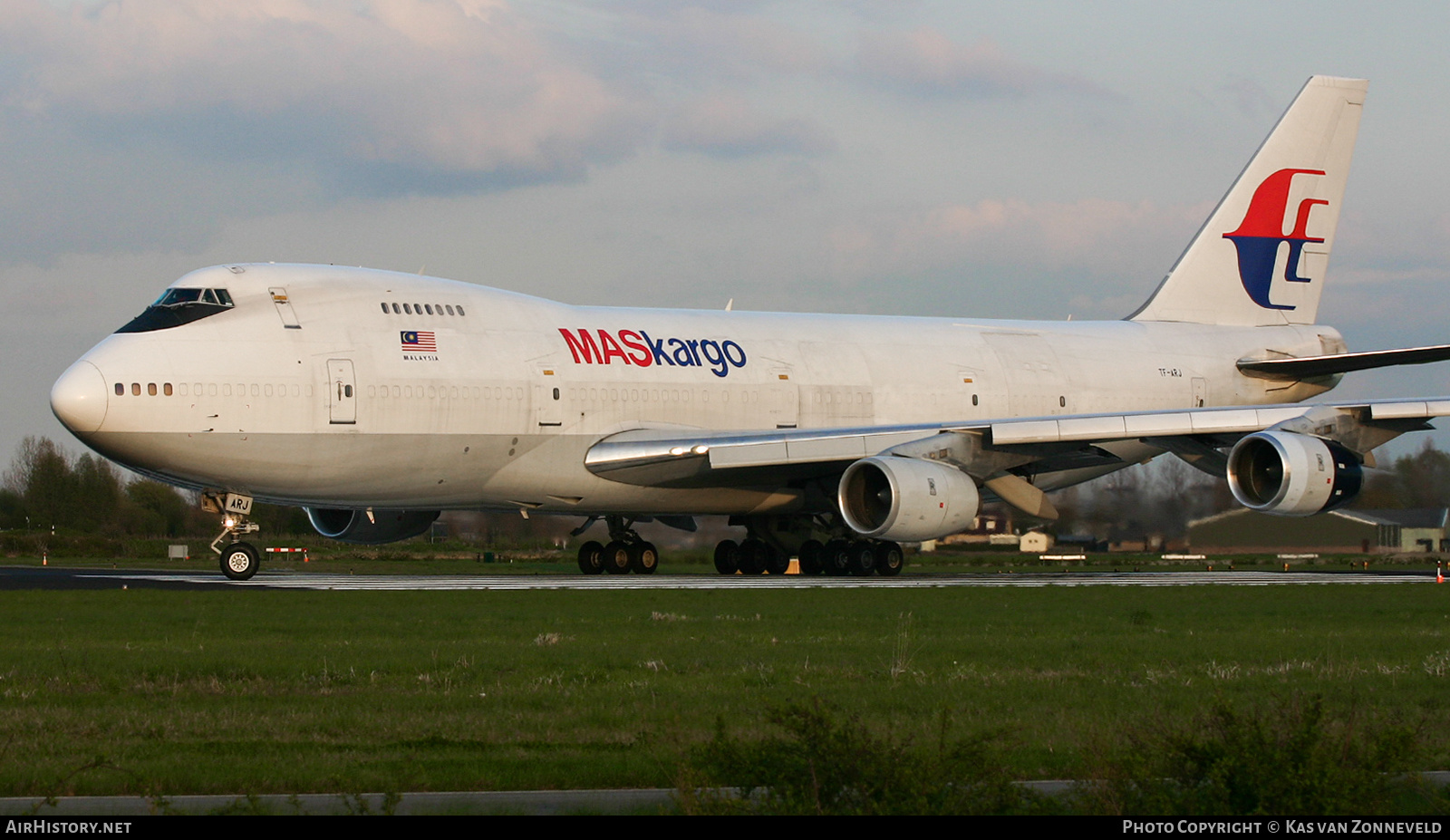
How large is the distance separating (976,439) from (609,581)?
6.81 meters

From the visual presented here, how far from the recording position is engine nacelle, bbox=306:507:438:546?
1138 inches

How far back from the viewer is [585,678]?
11562 millimetres

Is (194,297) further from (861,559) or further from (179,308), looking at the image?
(861,559)

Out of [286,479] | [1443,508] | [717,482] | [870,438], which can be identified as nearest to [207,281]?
[286,479]

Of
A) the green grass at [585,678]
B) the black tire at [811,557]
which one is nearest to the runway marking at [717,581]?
the black tire at [811,557]

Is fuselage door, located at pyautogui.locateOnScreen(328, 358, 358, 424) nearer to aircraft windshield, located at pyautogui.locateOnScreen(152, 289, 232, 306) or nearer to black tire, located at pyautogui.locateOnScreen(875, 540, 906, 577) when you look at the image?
aircraft windshield, located at pyautogui.locateOnScreen(152, 289, 232, 306)

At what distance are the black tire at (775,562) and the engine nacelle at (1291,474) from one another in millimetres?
8969

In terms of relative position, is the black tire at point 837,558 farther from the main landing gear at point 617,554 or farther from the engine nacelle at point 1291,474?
the engine nacelle at point 1291,474

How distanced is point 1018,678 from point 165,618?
8.95m

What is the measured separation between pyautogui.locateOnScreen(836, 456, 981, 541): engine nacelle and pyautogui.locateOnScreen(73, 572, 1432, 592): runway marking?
Result: 0.89m

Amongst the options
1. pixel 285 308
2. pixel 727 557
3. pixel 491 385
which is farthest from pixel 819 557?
pixel 285 308

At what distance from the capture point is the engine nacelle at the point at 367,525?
28.9 m
